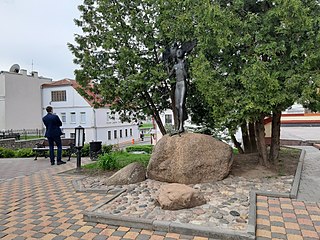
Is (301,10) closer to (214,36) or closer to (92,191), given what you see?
(214,36)

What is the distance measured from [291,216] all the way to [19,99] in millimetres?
32520

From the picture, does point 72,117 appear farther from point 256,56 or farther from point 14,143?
point 256,56

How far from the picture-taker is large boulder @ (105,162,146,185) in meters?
5.85

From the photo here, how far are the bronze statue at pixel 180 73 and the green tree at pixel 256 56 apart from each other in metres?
0.56

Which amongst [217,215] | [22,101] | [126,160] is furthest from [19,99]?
[217,215]

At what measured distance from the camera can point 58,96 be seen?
31.7m

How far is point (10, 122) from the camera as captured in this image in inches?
1148

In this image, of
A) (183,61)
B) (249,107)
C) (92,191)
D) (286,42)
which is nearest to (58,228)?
(92,191)

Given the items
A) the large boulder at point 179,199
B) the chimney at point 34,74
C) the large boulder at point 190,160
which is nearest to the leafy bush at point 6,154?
the large boulder at point 190,160

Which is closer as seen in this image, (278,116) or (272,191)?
(272,191)

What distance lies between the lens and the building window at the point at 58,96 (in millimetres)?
31100

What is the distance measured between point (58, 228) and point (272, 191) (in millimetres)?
3685

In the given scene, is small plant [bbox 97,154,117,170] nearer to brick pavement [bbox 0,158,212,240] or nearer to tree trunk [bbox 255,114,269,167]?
brick pavement [bbox 0,158,212,240]

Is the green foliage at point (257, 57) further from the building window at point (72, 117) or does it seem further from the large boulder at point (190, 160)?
the building window at point (72, 117)
